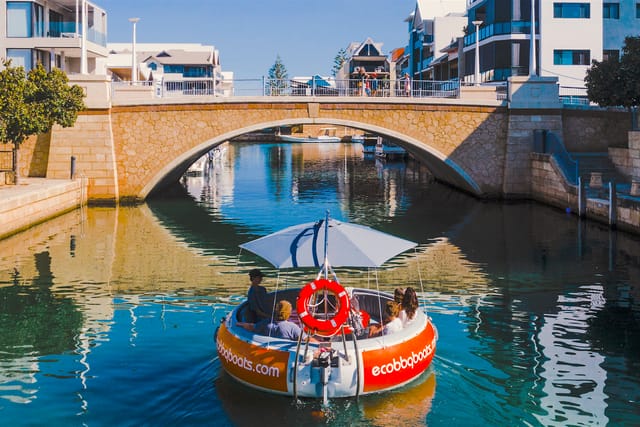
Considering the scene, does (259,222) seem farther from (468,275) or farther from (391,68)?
(391,68)

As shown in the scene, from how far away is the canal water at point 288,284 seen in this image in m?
13.5

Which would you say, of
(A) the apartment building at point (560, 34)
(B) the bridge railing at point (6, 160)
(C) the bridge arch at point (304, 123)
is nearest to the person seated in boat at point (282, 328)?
(C) the bridge arch at point (304, 123)

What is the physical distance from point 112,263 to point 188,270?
271cm

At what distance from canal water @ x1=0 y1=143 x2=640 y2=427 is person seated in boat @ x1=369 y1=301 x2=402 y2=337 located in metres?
1.02

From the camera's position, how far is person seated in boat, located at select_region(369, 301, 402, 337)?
→ 14.4 m

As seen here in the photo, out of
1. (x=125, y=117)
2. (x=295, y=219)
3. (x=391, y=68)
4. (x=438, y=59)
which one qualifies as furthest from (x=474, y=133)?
(x=391, y=68)

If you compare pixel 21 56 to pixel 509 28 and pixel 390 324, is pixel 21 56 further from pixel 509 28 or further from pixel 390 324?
pixel 390 324

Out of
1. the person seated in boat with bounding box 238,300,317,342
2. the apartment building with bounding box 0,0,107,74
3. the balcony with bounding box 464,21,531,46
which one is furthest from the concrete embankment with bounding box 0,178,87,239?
the balcony with bounding box 464,21,531,46

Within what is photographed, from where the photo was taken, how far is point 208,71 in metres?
117

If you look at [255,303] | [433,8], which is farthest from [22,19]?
[433,8]

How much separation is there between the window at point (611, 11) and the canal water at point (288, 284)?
2095 cm

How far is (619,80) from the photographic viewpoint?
36.8 meters

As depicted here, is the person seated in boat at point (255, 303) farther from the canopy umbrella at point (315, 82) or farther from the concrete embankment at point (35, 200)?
the canopy umbrella at point (315, 82)

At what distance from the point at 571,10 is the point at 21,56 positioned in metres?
32.7
